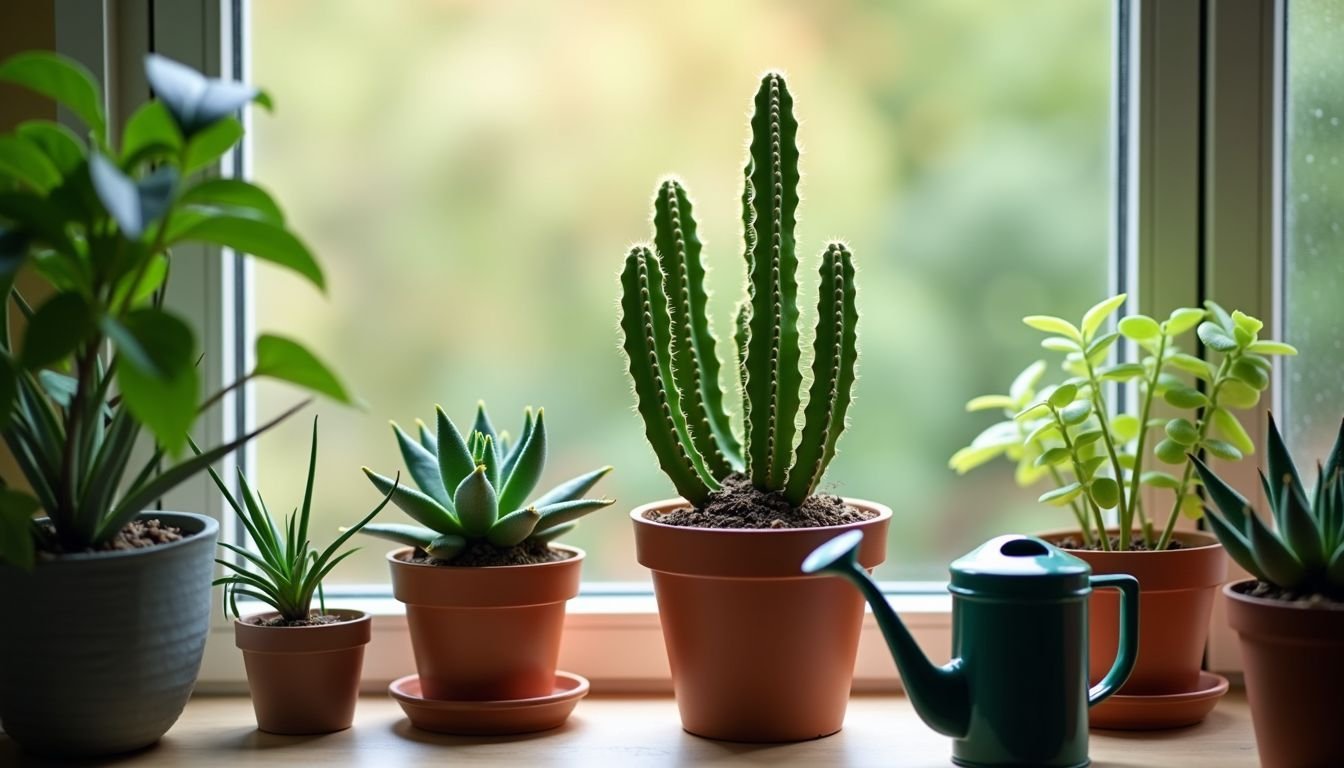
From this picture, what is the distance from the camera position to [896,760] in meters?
1.05

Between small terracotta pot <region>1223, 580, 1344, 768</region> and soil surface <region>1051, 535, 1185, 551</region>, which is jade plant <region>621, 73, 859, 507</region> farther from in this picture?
small terracotta pot <region>1223, 580, 1344, 768</region>

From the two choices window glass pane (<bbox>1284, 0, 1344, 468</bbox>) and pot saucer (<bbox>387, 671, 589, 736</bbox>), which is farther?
window glass pane (<bbox>1284, 0, 1344, 468</bbox>)

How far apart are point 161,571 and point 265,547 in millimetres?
127

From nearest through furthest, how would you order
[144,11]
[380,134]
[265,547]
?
[265,547], [144,11], [380,134]

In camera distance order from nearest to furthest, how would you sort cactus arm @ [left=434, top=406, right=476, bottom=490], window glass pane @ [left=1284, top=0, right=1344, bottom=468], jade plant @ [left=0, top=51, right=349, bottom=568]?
jade plant @ [left=0, top=51, right=349, bottom=568] → cactus arm @ [left=434, top=406, right=476, bottom=490] → window glass pane @ [left=1284, top=0, right=1344, bottom=468]

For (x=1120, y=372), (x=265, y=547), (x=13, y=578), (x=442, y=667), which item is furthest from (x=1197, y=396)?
(x=13, y=578)

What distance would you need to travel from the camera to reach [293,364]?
0.89 metres

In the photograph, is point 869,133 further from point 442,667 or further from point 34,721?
point 34,721

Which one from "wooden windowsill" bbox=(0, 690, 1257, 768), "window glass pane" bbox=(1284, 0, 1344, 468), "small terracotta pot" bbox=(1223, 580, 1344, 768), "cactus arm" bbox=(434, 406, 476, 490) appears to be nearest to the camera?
"small terracotta pot" bbox=(1223, 580, 1344, 768)

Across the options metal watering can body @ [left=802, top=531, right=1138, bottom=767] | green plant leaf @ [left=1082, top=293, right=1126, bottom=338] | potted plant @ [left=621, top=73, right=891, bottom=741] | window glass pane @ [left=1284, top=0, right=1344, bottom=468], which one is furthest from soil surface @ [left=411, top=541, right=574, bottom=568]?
window glass pane @ [left=1284, top=0, right=1344, bottom=468]

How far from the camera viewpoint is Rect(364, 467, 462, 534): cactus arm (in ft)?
3.66

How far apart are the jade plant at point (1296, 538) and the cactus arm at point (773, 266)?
356 mm

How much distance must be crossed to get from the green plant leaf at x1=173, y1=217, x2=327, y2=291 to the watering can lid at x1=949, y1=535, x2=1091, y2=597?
543mm

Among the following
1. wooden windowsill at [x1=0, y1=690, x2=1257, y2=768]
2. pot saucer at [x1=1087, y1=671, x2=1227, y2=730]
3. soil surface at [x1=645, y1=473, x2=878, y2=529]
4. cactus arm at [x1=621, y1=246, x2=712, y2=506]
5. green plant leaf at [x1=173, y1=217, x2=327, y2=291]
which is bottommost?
wooden windowsill at [x1=0, y1=690, x2=1257, y2=768]
